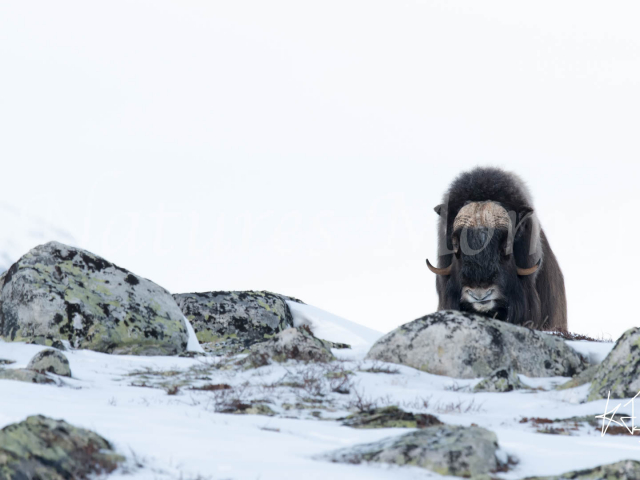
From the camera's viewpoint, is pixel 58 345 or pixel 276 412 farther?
pixel 58 345

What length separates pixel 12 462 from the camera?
376cm

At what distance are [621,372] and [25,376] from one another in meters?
5.74

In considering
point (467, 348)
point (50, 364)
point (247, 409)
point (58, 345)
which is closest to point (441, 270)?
point (467, 348)

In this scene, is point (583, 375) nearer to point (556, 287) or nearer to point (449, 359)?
point (449, 359)

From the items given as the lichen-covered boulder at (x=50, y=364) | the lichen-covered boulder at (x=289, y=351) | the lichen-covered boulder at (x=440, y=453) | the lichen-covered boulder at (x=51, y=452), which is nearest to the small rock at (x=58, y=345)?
the lichen-covered boulder at (x=50, y=364)

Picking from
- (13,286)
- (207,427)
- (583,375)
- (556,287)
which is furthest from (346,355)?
(556,287)

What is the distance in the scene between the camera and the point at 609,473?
4082 mm

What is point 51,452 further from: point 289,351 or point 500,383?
point 500,383

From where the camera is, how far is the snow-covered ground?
421 cm

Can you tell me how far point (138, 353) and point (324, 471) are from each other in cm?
771

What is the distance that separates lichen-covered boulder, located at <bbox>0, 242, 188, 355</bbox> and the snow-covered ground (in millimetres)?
1325

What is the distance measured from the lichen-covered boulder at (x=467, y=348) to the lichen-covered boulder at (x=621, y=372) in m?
1.11

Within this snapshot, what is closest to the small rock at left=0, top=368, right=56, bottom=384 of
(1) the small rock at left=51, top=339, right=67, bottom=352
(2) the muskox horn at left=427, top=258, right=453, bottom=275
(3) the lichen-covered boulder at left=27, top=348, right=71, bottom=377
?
(3) the lichen-covered boulder at left=27, top=348, right=71, bottom=377

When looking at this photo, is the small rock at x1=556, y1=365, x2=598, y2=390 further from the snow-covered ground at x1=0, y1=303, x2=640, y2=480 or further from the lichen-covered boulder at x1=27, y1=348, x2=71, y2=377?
the lichen-covered boulder at x1=27, y1=348, x2=71, y2=377
